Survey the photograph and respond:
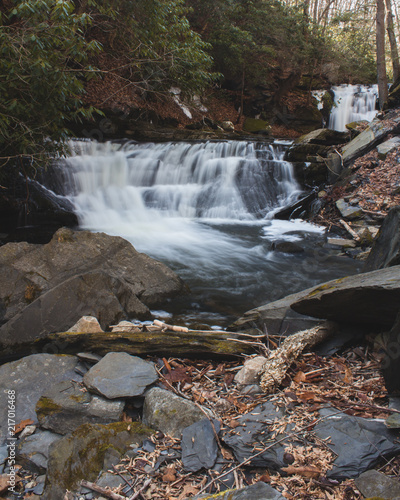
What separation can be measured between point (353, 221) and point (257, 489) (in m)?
8.15

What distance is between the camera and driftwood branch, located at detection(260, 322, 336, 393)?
8.64 ft

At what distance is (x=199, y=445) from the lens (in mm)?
2094

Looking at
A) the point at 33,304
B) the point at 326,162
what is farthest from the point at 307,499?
the point at 326,162

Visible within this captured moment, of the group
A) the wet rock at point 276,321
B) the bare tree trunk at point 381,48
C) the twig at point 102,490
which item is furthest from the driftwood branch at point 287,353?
the bare tree trunk at point 381,48

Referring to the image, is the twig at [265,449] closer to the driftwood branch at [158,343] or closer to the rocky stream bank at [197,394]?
the rocky stream bank at [197,394]

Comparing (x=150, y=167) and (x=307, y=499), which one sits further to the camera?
(x=150, y=167)

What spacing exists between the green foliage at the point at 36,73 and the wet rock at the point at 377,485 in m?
6.04

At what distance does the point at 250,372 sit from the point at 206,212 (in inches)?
320

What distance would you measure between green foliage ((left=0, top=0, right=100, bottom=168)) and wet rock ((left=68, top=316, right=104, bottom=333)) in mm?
3446

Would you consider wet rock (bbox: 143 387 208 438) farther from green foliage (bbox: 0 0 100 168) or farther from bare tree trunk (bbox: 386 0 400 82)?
bare tree trunk (bbox: 386 0 400 82)

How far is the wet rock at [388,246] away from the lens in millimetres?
3891

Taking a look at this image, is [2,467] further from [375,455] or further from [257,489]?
[375,455]

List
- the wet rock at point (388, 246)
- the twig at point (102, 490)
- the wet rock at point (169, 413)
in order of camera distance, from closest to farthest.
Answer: the twig at point (102, 490), the wet rock at point (169, 413), the wet rock at point (388, 246)

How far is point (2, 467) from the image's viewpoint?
7.47 feet
